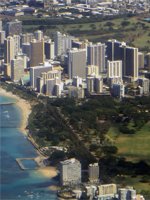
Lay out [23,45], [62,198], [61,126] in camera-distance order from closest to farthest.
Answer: [62,198] → [61,126] → [23,45]

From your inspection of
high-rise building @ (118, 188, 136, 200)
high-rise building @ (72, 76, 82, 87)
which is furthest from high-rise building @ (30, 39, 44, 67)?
high-rise building @ (118, 188, 136, 200)

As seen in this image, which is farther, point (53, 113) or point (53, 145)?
point (53, 113)

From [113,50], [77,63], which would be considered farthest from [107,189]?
[113,50]

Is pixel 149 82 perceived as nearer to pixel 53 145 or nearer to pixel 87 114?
pixel 87 114

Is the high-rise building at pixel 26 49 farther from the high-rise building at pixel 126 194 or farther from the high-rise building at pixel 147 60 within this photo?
the high-rise building at pixel 126 194

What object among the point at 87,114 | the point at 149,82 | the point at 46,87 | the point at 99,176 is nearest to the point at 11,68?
the point at 46,87

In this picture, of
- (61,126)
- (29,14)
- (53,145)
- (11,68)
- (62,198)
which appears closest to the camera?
(62,198)
